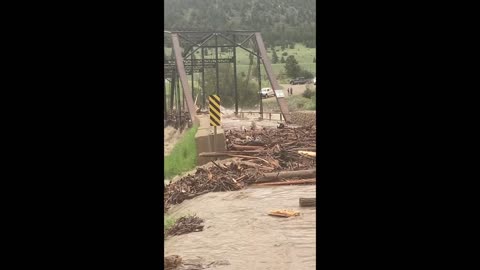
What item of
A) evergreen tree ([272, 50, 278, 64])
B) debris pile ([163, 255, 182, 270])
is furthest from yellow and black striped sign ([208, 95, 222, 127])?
debris pile ([163, 255, 182, 270])

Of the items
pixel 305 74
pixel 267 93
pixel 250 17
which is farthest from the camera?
pixel 267 93

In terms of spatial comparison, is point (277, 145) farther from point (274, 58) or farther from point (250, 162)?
point (274, 58)

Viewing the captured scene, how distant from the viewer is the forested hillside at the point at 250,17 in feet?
24.7

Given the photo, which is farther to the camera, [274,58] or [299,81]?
[299,81]

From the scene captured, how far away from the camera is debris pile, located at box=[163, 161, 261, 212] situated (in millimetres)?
7047

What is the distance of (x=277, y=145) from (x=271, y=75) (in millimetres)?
1551

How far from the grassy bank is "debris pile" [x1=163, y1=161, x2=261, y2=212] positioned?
0.23 metres

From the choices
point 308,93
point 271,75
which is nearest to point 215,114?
point 271,75

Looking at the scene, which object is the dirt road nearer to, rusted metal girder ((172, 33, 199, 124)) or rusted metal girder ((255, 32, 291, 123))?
rusted metal girder ((255, 32, 291, 123))

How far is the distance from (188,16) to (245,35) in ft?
5.15

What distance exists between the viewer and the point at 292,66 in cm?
963

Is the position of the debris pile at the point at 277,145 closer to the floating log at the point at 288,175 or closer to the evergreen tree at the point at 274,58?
the floating log at the point at 288,175

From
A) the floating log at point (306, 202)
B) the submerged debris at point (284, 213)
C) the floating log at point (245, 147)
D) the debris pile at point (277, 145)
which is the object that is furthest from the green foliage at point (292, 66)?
the submerged debris at point (284, 213)

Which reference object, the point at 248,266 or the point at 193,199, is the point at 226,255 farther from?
the point at 193,199
